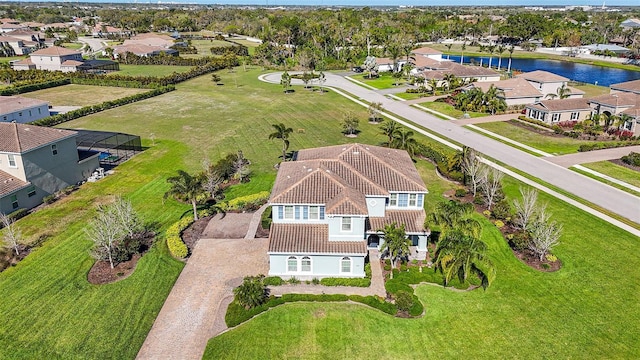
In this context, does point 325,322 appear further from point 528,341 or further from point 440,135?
point 440,135

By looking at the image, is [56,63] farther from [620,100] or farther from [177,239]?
[620,100]

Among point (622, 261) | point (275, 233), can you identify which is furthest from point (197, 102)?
point (622, 261)

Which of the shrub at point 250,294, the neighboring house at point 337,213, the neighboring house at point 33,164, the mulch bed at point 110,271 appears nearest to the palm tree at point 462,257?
the neighboring house at point 337,213

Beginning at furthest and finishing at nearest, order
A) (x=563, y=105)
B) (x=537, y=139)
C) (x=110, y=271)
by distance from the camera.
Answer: (x=563, y=105) → (x=537, y=139) → (x=110, y=271)

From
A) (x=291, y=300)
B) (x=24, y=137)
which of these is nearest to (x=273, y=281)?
(x=291, y=300)

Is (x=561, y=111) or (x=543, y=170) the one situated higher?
(x=561, y=111)

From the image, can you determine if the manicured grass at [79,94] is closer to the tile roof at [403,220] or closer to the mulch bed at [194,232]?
the mulch bed at [194,232]

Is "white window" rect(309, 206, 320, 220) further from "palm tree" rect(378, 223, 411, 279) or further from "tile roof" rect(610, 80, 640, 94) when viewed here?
"tile roof" rect(610, 80, 640, 94)
